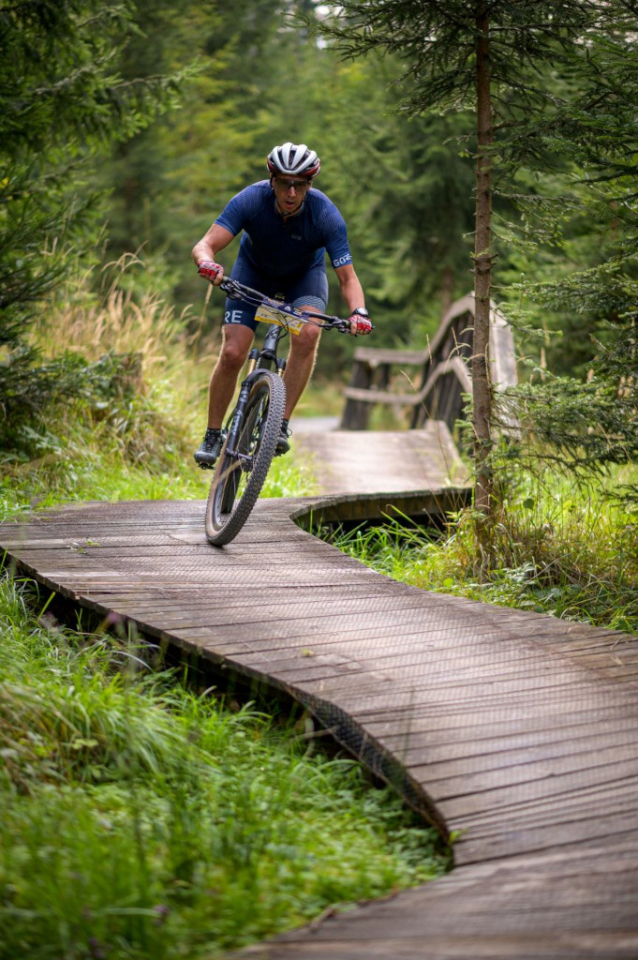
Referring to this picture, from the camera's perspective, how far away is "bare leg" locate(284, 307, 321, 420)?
571 centimetres

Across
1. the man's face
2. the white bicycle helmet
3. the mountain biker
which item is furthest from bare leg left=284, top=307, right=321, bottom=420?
the white bicycle helmet

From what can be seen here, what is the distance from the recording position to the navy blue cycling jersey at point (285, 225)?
5566mm

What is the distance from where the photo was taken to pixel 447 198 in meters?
15.2

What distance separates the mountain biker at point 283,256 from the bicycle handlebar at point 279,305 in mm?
129

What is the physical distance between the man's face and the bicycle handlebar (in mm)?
555

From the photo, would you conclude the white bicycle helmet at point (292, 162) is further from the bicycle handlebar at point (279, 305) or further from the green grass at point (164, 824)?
the green grass at point (164, 824)

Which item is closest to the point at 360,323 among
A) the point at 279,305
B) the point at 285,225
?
the point at 279,305

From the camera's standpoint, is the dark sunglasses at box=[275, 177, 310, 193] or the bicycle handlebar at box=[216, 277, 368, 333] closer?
the bicycle handlebar at box=[216, 277, 368, 333]

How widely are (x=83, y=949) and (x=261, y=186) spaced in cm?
441

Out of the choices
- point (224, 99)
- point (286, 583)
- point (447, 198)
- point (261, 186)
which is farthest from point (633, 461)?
point (224, 99)

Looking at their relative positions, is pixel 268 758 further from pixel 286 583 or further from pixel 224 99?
pixel 224 99

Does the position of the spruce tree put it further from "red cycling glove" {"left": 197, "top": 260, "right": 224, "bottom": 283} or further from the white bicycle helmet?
"red cycling glove" {"left": 197, "top": 260, "right": 224, "bottom": 283}

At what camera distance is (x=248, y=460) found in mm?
5336

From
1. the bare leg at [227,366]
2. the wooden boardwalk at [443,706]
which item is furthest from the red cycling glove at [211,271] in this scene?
the wooden boardwalk at [443,706]
